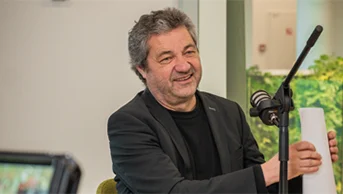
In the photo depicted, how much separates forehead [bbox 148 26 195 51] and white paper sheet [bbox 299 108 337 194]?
515 mm

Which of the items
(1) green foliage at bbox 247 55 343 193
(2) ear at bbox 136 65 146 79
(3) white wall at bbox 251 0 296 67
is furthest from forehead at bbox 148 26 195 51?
(3) white wall at bbox 251 0 296 67

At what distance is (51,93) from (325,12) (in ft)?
5.63

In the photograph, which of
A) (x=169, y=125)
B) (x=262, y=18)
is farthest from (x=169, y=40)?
(x=262, y=18)

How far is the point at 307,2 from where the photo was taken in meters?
3.01

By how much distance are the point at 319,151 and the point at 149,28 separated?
689 mm

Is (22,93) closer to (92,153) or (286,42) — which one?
(92,153)

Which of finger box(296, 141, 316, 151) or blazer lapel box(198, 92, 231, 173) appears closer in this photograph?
finger box(296, 141, 316, 151)

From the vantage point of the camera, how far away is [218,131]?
1.71 meters

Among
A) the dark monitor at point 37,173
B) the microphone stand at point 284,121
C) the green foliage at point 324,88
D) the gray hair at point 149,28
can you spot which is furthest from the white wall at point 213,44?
the dark monitor at point 37,173

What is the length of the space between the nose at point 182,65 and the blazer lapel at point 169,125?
0.15 m

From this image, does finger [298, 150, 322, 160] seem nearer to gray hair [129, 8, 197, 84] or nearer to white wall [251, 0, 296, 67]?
gray hair [129, 8, 197, 84]

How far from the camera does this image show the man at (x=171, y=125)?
4.87 ft

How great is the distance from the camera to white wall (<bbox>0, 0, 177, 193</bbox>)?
2.34 meters

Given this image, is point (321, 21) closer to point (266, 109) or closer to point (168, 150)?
point (168, 150)
